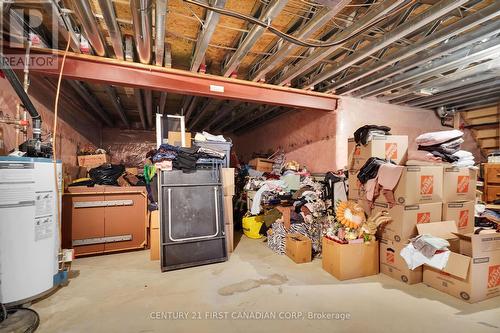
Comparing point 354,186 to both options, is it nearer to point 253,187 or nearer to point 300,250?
point 300,250

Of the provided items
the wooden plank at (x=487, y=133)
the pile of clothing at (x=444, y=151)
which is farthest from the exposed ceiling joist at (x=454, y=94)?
the pile of clothing at (x=444, y=151)

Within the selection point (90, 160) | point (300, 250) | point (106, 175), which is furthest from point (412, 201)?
point (90, 160)

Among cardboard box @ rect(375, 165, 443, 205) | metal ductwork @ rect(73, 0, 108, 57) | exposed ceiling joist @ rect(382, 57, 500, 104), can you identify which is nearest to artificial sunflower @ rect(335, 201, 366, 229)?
cardboard box @ rect(375, 165, 443, 205)

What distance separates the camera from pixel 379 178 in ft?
9.14

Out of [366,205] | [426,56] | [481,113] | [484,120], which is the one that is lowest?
[366,205]

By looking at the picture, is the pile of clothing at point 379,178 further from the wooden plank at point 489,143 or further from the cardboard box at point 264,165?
the wooden plank at point 489,143

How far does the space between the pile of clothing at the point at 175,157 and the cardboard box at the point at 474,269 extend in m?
3.08

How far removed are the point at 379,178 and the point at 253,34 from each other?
7.15 ft

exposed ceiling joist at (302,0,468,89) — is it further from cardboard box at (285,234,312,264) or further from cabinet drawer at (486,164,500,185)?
cabinet drawer at (486,164,500,185)

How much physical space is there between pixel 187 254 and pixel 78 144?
3.60 metres

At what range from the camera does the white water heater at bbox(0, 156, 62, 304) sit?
1.90 metres

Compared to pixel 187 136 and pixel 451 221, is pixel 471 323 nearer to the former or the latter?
pixel 451 221

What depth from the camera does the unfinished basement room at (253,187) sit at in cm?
194

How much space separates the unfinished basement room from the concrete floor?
0.7 inches
